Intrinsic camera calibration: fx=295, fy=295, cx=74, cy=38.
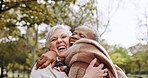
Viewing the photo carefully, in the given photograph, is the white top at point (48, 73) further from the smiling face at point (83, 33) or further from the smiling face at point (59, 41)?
the smiling face at point (83, 33)

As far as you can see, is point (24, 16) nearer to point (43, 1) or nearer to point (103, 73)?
point (43, 1)

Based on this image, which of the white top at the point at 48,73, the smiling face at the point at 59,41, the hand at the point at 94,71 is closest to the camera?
the hand at the point at 94,71

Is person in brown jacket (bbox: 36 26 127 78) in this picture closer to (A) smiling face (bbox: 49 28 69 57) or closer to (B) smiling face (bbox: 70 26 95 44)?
(B) smiling face (bbox: 70 26 95 44)

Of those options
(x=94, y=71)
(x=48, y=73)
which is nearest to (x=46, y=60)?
(x=48, y=73)

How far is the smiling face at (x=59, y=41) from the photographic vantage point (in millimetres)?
2029

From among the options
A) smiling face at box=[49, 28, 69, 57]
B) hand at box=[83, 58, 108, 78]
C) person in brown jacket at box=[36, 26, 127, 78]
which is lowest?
hand at box=[83, 58, 108, 78]

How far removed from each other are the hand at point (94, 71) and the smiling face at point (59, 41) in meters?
0.35

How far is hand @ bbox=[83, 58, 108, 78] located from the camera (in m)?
1.65

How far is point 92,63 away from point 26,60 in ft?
128

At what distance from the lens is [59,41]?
208cm

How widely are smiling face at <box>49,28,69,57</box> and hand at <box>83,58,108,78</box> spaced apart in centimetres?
35

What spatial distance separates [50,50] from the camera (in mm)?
2020

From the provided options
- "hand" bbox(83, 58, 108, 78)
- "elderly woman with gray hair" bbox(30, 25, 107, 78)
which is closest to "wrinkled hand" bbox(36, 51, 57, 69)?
"elderly woman with gray hair" bbox(30, 25, 107, 78)

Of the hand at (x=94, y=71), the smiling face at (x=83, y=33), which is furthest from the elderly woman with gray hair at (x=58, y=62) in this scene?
the smiling face at (x=83, y=33)
